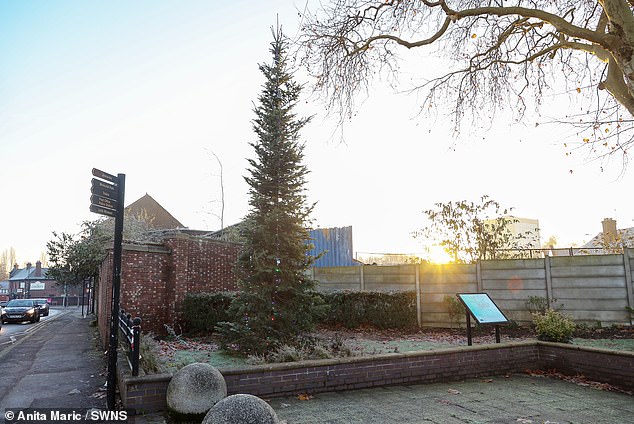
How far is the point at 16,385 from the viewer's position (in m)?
7.50

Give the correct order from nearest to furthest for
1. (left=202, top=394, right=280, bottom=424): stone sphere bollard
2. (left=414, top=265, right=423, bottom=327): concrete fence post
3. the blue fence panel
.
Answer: (left=202, top=394, right=280, bottom=424): stone sphere bollard → (left=414, top=265, right=423, bottom=327): concrete fence post → the blue fence panel

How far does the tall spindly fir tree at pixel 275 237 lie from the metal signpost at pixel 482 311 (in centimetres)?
351

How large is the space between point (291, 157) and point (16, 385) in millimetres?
7122

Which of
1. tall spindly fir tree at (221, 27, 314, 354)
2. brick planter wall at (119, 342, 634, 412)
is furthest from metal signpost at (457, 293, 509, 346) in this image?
tall spindly fir tree at (221, 27, 314, 354)

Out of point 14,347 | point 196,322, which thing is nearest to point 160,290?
point 196,322

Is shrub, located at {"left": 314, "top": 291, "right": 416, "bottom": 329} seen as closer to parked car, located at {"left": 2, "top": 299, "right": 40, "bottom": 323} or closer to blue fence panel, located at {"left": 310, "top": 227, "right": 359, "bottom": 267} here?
blue fence panel, located at {"left": 310, "top": 227, "right": 359, "bottom": 267}

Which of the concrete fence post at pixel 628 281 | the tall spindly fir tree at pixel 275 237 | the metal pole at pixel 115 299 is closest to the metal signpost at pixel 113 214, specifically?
the metal pole at pixel 115 299

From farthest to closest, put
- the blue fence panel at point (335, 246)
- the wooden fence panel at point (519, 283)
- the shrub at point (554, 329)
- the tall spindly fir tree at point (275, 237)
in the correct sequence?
1. the blue fence panel at point (335, 246)
2. the wooden fence panel at point (519, 283)
3. the tall spindly fir tree at point (275, 237)
4. the shrub at point (554, 329)

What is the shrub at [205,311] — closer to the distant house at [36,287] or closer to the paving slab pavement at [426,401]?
the paving slab pavement at [426,401]

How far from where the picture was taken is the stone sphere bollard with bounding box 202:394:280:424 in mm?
4082

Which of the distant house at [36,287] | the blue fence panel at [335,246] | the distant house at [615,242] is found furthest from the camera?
the distant house at [36,287]

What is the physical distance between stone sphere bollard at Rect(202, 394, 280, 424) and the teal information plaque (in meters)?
5.17

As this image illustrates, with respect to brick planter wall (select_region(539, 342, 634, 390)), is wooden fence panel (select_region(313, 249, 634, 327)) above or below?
above

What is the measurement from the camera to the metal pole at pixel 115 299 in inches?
228
